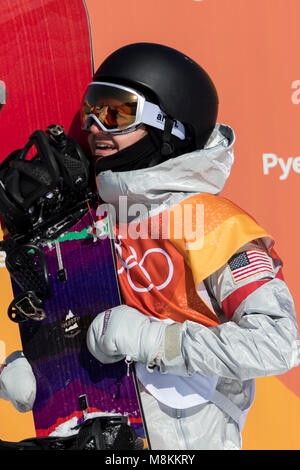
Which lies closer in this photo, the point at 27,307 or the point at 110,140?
the point at 27,307

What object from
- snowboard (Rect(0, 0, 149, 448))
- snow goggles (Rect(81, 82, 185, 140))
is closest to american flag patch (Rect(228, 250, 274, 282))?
snowboard (Rect(0, 0, 149, 448))

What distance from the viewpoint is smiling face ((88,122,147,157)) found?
76.0 inches

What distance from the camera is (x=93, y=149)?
200 cm

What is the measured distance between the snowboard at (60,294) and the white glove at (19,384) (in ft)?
0.09

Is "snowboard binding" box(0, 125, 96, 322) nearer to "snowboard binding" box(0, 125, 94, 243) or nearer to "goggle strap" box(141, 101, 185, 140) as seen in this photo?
"snowboard binding" box(0, 125, 94, 243)

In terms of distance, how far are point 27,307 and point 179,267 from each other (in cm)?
52

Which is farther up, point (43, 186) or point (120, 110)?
point (120, 110)

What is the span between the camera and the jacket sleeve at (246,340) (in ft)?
5.43

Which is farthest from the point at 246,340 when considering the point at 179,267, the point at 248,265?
the point at 179,267

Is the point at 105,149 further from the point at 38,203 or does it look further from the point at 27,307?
the point at 27,307

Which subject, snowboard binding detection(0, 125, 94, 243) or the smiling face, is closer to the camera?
snowboard binding detection(0, 125, 94, 243)

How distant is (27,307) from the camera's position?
6.01 ft

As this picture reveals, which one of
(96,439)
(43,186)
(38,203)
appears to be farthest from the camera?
(38,203)
